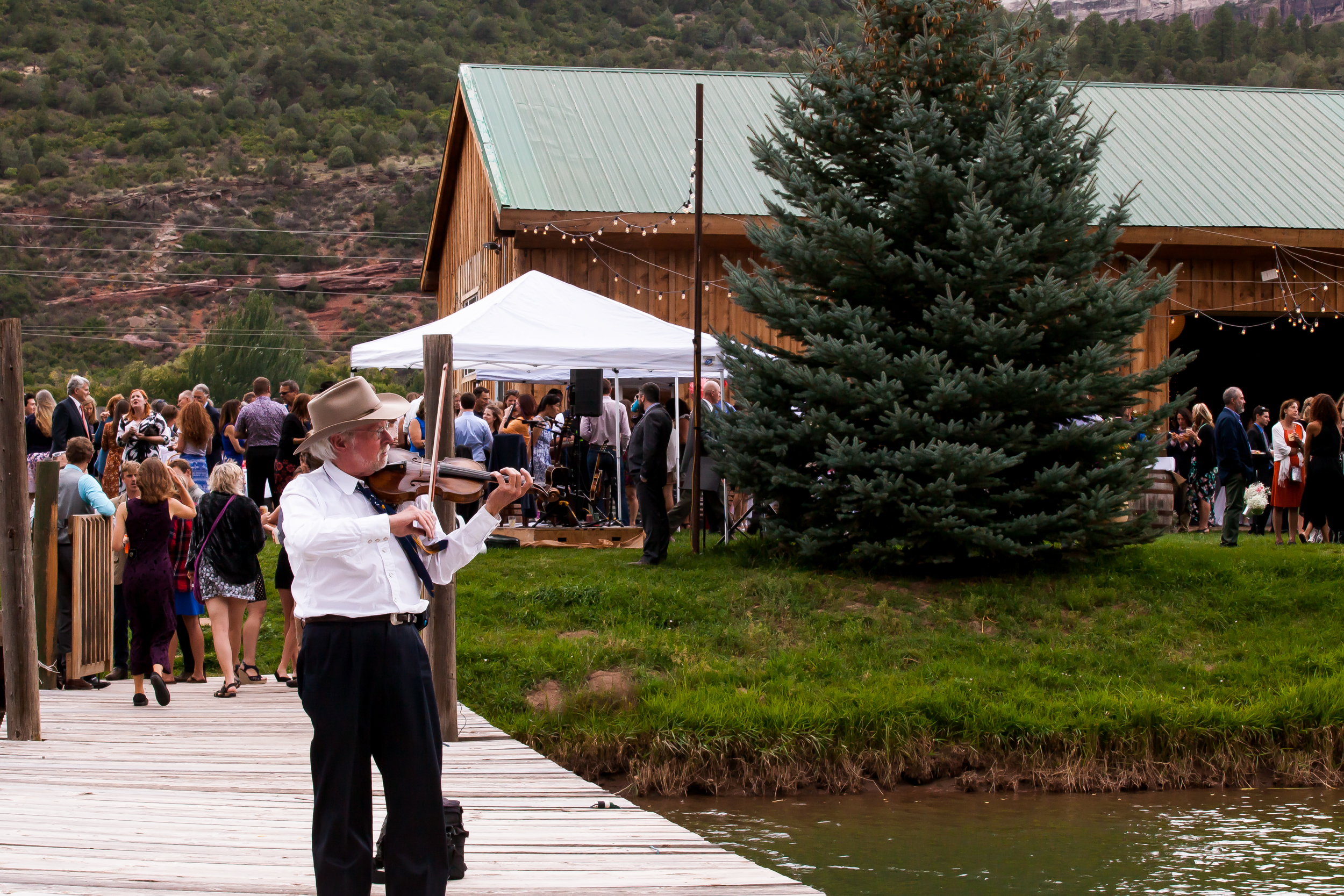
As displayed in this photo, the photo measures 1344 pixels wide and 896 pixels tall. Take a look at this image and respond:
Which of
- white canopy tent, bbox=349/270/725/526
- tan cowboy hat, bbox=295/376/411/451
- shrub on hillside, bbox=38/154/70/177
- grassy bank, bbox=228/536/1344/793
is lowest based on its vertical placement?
grassy bank, bbox=228/536/1344/793

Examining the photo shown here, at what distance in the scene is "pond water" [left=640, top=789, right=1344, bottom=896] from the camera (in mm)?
7363

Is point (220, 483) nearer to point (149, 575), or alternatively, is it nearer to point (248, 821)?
point (149, 575)

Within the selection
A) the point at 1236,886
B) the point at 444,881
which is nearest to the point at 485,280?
the point at 1236,886

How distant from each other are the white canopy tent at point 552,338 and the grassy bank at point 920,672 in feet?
9.73

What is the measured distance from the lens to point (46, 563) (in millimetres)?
9828

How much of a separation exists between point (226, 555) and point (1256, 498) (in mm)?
11544

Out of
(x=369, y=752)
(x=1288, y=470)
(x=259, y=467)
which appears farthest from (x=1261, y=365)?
(x=369, y=752)

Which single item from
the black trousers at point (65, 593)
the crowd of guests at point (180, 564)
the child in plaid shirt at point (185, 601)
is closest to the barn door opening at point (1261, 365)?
the crowd of guests at point (180, 564)

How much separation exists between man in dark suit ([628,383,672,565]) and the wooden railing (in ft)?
15.8

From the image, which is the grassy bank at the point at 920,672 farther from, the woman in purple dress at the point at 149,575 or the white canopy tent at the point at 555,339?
the white canopy tent at the point at 555,339

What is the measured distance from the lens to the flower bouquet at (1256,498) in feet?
51.0

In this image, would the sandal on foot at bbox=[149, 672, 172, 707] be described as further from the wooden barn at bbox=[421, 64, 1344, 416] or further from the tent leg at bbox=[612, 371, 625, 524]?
the wooden barn at bbox=[421, 64, 1344, 416]

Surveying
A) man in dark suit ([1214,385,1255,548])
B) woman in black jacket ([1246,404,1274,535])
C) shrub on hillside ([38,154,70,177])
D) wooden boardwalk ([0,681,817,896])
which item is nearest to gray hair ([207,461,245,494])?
wooden boardwalk ([0,681,817,896])

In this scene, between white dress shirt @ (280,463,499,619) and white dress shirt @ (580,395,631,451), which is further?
white dress shirt @ (580,395,631,451)
